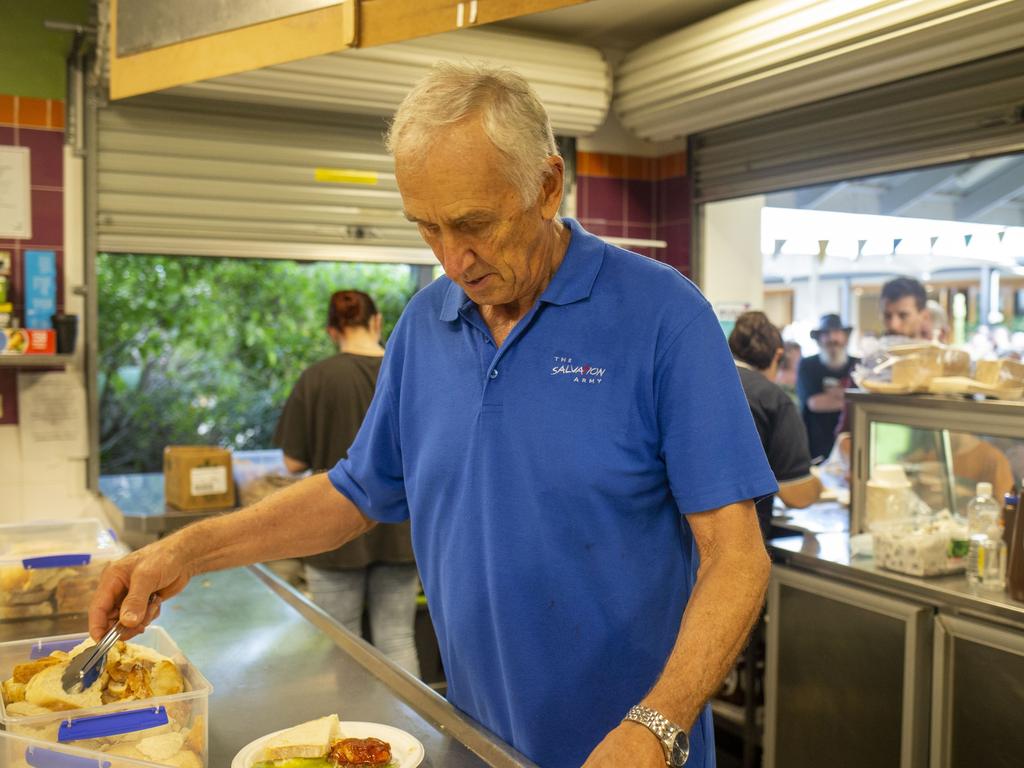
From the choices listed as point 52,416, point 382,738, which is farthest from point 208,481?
point 382,738

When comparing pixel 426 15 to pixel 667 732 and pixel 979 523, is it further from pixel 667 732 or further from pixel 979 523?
pixel 979 523

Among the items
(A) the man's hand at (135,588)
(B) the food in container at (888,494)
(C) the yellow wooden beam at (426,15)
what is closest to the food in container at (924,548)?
(B) the food in container at (888,494)

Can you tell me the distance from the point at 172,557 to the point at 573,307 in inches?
27.3

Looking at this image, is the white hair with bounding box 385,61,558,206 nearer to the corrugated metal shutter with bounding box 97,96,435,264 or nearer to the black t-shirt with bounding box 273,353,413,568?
the black t-shirt with bounding box 273,353,413,568

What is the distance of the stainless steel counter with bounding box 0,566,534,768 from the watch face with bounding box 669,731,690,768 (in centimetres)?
25

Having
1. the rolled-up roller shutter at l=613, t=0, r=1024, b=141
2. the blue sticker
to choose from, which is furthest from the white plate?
the blue sticker

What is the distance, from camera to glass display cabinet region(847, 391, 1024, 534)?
2.77 meters

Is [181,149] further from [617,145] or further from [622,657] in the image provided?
[622,657]

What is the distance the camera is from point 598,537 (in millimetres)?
1396

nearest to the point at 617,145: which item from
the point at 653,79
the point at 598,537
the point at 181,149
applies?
the point at 653,79

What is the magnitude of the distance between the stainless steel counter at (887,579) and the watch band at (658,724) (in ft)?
5.71

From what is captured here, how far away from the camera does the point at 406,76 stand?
363cm

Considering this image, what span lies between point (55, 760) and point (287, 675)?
23.0 inches

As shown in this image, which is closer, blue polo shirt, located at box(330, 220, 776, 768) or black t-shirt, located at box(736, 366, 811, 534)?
blue polo shirt, located at box(330, 220, 776, 768)
